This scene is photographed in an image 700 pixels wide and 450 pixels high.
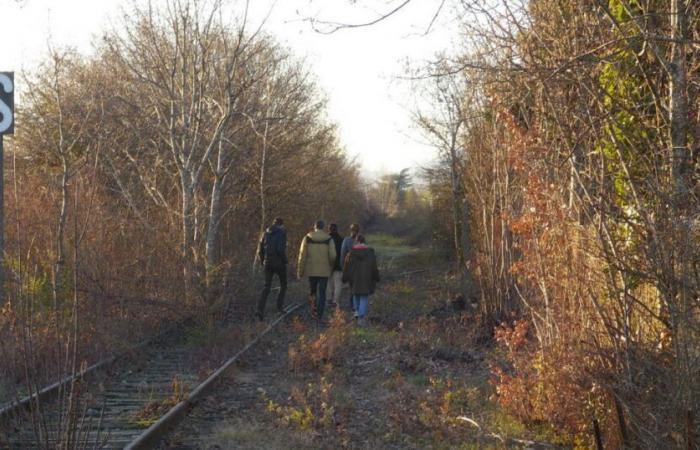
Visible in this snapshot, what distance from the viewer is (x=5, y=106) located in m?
10.7

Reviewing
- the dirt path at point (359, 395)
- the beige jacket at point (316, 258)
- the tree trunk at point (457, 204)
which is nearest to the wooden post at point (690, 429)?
the dirt path at point (359, 395)

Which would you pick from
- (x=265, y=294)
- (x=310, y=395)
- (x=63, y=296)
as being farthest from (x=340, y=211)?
(x=310, y=395)

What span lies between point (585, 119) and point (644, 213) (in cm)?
130

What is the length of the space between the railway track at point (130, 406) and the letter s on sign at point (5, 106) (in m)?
3.66

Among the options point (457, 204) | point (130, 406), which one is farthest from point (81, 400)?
point (457, 204)

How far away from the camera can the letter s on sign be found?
10.7 metres

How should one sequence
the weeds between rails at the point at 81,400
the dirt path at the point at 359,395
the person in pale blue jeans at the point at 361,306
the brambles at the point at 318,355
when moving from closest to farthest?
1. the weeds between rails at the point at 81,400
2. the dirt path at the point at 359,395
3. the brambles at the point at 318,355
4. the person in pale blue jeans at the point at 361,306

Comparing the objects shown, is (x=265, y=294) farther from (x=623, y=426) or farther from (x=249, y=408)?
(x=623, y=426)

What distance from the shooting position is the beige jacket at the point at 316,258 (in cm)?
1593

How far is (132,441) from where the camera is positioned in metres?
6.45

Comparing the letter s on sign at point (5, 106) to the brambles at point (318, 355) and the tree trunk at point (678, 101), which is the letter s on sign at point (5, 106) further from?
the tree trunk at point (678, 101)

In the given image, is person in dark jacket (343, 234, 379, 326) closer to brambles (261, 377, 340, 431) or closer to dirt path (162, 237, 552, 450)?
dirt path (162, 237, 552, 450)

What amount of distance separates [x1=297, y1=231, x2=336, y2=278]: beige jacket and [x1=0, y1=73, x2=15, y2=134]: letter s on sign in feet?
22.1

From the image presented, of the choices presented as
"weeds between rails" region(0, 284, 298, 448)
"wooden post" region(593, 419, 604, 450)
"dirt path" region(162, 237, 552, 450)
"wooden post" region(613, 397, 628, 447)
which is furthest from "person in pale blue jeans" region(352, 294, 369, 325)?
"wooden post" region(613, 397, 628, 447)
